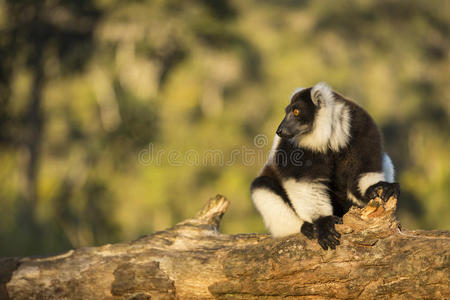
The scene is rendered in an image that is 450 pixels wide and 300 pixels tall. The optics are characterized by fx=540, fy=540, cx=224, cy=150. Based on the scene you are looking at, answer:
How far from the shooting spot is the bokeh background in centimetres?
1897

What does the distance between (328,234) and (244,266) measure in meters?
0.91

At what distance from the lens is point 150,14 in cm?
2098

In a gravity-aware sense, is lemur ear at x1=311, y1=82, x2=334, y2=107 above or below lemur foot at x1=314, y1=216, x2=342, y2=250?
above

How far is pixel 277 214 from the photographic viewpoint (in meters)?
5.29

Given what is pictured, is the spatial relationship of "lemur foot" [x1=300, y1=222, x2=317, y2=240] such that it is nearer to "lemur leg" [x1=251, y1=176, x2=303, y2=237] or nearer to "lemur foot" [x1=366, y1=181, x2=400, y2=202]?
"lemur leg" [x1=251, y1=176, x2=303, y2=237]

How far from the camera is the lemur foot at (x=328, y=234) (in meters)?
4.75

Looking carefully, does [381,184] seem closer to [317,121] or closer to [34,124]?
[317,121]

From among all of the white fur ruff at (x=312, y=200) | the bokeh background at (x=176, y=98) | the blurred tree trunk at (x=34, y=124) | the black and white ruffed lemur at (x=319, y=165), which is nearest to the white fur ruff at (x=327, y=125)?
the black and white ruffed lemur at (x=319, y=165)

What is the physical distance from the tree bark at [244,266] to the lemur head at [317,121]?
82 centimetres

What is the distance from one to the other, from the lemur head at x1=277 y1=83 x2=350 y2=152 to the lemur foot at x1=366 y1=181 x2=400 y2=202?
21.4 inches

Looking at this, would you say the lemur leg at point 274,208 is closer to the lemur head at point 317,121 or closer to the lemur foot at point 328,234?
the lemur foot at point 328,234

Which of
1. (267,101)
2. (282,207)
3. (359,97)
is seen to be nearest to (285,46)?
(267,101)

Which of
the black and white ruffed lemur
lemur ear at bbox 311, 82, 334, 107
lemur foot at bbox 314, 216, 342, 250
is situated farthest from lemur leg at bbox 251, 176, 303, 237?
lemur ear at bbox 311, 82, 334, 107

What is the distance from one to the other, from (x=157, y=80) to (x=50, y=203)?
6820 millimetres
